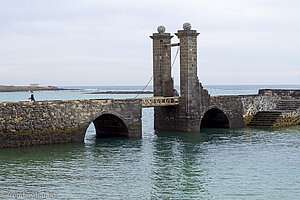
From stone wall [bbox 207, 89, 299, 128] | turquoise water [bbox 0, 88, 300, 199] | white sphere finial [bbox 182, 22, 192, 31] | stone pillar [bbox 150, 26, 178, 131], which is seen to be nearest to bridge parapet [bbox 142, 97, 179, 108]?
stone pillar [bbox 150, 26, 178, 131]

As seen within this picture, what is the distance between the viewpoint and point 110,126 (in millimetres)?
34406

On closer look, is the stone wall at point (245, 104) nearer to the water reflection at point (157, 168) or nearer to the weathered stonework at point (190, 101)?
the weathered stonework at point (190, 101)

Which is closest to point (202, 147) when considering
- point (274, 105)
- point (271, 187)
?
point (271, 187)

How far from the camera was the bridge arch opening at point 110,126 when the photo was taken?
109 feet

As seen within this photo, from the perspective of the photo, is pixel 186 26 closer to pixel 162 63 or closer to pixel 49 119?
pixel 162 63

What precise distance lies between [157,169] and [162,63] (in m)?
16.2

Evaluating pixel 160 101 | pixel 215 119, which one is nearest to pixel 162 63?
pixel 160 101

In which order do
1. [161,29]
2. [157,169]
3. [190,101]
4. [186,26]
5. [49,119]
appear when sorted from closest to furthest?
1. [157,169]
2. [49,119]
3. [186,26]
4. [190,101]
5. [161,29]

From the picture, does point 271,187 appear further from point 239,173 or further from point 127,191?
point 127,191

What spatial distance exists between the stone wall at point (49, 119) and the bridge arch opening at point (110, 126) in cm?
105

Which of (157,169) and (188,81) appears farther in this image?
(188,81)

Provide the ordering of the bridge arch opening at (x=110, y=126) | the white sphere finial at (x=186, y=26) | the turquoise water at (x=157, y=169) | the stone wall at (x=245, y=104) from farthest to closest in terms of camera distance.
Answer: the stone wall at (x=245, y=104) → the white sphere finial at (x=186, y=26) → the bridge arch opening at (x=110, y=126) → the turquoise water at (x=157, y=169)

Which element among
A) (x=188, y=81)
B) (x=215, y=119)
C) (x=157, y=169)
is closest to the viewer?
(x=157, y=169)

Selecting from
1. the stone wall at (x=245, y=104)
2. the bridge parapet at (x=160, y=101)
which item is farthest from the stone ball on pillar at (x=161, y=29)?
the stone wall at (x=245, y=104)
